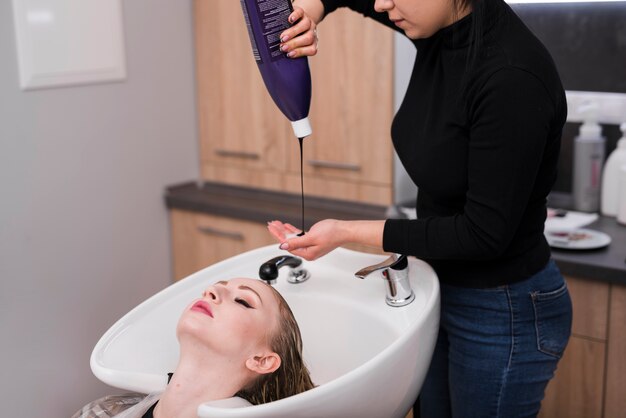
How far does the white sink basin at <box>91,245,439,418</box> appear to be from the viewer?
45.1 inches

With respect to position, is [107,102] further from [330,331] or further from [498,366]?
[498,366]

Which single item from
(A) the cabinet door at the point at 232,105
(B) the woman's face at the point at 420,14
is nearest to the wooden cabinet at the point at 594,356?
(B) the woman's face at the point at 420,14

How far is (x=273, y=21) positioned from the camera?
1395 mm

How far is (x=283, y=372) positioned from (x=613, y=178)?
1287 millimetres

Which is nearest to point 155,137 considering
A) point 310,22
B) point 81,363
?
point 81,363

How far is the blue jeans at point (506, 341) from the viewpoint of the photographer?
1398 millimetres

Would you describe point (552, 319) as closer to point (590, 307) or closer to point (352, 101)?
point (590, 307)

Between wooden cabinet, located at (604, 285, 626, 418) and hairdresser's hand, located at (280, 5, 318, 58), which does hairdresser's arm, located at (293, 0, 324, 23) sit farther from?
wooden cabinet, located at (604, 285, 626, 418)

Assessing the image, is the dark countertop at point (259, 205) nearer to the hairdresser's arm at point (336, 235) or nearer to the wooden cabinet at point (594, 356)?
the wooden cabinet at point (594, 356)

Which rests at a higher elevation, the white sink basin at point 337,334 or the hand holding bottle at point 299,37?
the hand holding bottle at point 299,37

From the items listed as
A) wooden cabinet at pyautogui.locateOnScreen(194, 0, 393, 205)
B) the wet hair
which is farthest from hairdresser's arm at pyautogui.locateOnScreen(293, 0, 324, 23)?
wooden cabinet at pyautogui.locateOnScreen(194, 0, 393, 205)

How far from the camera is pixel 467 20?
1.33 meters

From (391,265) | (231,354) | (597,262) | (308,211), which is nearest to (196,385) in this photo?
(231,354)

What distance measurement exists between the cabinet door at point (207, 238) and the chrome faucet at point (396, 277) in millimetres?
1121
